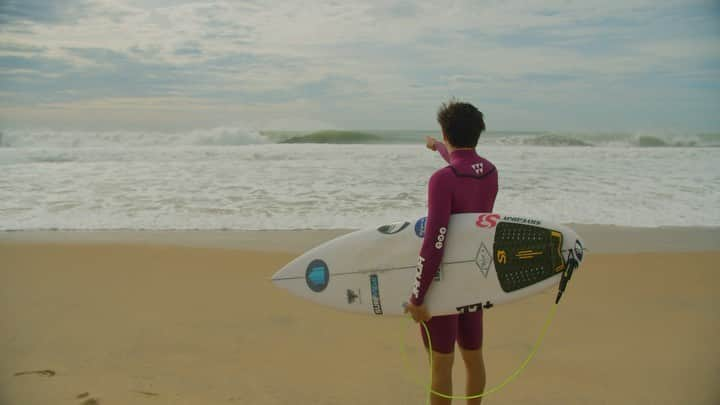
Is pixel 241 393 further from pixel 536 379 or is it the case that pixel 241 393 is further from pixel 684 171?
pixel 684 171

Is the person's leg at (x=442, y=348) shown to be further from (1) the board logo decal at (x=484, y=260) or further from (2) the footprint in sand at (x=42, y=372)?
(2) the footprint in sand at (x=42, y=372)

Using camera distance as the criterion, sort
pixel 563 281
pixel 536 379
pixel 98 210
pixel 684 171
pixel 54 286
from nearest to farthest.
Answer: pixel 563 281 < pixel 536 379 < pixel 54 286 < pixel 98 210 < pixel 684 171

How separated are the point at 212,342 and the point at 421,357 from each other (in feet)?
4.22

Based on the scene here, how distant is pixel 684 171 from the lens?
1029 cm

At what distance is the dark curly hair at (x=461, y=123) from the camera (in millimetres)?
1852

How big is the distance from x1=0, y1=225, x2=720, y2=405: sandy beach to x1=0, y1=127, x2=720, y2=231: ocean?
1.63 m

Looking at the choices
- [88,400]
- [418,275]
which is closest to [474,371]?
[418,275]

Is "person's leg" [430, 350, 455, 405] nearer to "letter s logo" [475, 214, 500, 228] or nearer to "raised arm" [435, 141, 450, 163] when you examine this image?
"letter s logo" [475, 214, 500, 228]

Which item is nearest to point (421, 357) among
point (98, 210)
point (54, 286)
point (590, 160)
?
point (54, 286)

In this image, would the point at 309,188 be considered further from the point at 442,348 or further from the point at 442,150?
the point at 442,348

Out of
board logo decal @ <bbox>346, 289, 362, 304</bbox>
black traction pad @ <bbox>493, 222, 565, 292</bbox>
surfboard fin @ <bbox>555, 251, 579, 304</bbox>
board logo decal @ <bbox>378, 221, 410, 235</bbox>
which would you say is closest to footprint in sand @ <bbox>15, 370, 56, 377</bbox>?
board logo decal @ <bbox>346, 289, 362, 304</bbox>

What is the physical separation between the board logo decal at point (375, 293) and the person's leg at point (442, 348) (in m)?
0.28

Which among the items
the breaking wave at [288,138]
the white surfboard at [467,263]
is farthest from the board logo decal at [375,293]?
the breaking wave at [288,138]

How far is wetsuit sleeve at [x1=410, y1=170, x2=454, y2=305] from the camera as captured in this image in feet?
5.82
